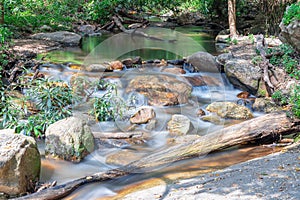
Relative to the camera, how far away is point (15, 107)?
607 centimetres

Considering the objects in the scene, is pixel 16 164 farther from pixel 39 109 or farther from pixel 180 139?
pixel 180 139

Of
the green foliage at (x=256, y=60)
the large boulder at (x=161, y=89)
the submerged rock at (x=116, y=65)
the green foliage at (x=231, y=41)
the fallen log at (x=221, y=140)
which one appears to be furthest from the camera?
the green foliage at (x=231, y=41)

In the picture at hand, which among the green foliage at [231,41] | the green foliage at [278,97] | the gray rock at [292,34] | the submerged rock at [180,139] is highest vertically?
the gray rock at [292,34]

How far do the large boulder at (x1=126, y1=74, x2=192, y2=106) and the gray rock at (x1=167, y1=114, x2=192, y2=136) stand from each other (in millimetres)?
1067

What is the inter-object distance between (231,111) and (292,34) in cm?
277

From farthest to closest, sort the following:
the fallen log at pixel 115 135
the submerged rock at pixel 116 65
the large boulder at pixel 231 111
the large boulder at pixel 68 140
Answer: the submerged rock at pixel 116 65, the large boulder at pixel 231 111, the fallen log at pixel 115 135, the large boulder at pixel 68 140

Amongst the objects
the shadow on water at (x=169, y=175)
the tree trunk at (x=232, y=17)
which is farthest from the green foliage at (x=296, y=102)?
the tree trunk at (x=232, y=17)

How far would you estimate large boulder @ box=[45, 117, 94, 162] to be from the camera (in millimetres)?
4957

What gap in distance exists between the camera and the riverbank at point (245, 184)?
3395mm

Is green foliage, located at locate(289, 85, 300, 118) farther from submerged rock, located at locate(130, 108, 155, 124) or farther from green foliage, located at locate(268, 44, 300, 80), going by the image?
submerged rock, located at locate(130, 108, 155, 124)

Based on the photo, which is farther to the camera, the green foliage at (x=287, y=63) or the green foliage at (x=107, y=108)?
the green foliage at (x=287, y=63)

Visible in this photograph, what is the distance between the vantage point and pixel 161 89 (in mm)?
7609

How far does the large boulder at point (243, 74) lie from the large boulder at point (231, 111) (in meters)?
1.22

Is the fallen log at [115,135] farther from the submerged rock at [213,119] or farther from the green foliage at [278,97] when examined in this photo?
the green foliage at [278,97]
